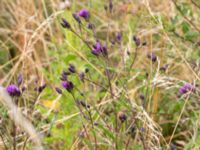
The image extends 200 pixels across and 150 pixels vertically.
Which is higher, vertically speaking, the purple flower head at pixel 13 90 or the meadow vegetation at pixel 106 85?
the purple flower head at pixel 13 90

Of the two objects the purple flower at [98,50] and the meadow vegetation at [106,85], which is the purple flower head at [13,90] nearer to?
the meadow vegetation at [106,85]

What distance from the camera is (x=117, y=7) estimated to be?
10.5ft

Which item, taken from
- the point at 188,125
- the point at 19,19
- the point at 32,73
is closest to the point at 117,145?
the point at 188,125

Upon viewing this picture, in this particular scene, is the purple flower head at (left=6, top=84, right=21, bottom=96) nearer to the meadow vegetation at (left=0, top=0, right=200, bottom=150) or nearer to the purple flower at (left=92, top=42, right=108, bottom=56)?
the meadow vegetation at (left=0, top=0, right=200, bottom=150)

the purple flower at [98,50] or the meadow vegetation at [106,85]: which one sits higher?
the purple flower at [98,50]

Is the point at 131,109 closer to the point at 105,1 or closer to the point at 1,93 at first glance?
the point at 1,93

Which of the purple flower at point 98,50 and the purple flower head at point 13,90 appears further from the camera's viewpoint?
the purple flower at point 98,50

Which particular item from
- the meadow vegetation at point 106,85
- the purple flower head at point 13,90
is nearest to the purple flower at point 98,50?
the meadow vegetation at point 106,85

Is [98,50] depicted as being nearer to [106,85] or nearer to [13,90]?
[13,90]

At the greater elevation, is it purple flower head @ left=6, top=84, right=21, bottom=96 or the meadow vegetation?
purple flower head @ left=6, top=84, right=21, bottom=96

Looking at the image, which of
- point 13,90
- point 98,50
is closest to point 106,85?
point 98,50

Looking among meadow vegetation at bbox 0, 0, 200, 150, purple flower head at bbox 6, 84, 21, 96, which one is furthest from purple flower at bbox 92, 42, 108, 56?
purple flower head at bbox 6, 84, 21, 96

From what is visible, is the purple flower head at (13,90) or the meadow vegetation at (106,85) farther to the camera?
the meadow vegetation at (106,85)

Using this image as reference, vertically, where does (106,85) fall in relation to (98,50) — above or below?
below
